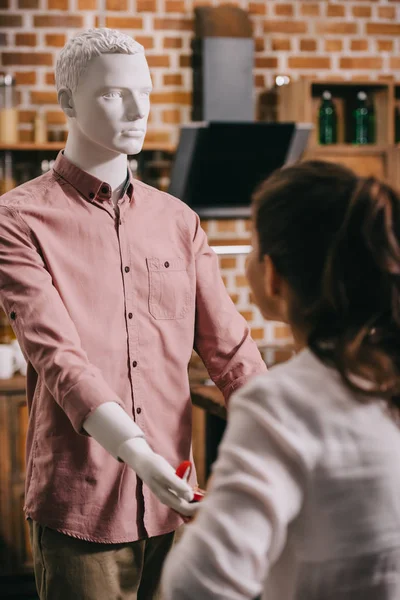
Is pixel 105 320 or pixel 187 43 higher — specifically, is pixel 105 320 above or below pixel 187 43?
below

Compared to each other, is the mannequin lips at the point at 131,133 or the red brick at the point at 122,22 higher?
the red brick at the point at 122,22

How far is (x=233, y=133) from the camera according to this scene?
3.58 m

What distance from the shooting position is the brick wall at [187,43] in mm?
3711

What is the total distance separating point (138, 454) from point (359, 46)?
3.37 metres

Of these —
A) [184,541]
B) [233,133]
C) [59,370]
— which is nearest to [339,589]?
[184,541]

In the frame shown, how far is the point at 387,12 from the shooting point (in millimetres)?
4141

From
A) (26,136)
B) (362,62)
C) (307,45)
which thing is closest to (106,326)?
(26,136)

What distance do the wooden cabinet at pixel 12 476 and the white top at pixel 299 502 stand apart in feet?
8.03

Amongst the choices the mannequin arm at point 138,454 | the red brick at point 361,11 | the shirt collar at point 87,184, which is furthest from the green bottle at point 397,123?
the mannequin arm at point 138,454

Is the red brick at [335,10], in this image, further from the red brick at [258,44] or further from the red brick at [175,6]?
the red brick at [175,6]

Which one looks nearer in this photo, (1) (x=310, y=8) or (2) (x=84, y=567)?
(2) (x=84, y=567)

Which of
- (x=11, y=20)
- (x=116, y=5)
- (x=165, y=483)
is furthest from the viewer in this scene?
(x=116, y=5)

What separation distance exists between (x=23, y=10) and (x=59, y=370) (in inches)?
110

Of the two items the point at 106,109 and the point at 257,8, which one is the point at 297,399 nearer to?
the point at 106,109
